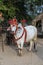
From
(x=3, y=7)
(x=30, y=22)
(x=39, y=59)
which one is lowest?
(x=39, y=59)

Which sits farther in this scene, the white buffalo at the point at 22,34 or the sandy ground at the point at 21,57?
the white buffalo at the point at 22,34

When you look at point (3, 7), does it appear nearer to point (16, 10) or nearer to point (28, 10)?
point (16, 10)

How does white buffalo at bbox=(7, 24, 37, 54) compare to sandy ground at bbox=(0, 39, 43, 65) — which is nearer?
sandy ground at bbox=(0, 39, 43, 65)

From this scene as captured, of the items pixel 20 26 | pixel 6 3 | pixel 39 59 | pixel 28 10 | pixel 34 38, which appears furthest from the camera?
pixel 28 10

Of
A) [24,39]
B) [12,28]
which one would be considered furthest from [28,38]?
[12,28]

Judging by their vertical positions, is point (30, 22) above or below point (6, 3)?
below

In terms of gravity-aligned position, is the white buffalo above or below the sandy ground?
above

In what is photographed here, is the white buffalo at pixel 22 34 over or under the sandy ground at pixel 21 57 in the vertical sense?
over

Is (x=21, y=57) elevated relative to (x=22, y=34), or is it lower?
lower

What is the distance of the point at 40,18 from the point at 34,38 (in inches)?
70.1

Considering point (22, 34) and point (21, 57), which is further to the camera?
point (22, 34)

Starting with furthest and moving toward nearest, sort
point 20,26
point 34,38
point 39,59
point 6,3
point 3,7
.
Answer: point 6,3 < point 3,7 < point 34,38 < point 20,26 < point 39,59

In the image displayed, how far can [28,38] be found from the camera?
6605 millimetres

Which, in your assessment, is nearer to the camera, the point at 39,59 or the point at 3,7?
the point at 39,59
